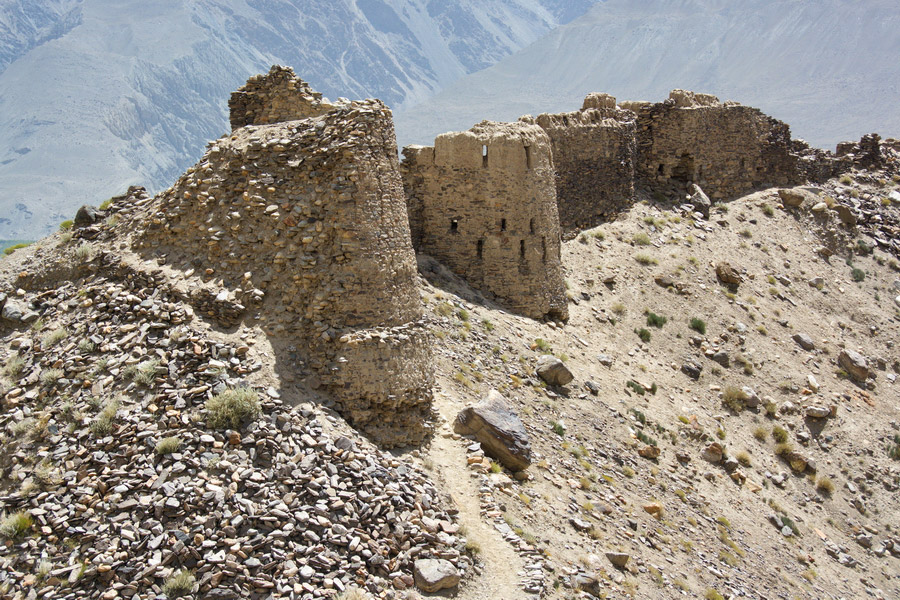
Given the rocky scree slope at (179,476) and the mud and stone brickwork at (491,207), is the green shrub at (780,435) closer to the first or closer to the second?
the mud and stone brickwork at (491,207)

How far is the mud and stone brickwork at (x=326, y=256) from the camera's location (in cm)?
1456

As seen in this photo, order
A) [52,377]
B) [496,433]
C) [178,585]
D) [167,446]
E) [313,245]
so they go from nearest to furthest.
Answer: [178,585], [167,446], [52,377], [313,245], [496,433]

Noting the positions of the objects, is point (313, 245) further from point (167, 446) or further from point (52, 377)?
point (52, 377)

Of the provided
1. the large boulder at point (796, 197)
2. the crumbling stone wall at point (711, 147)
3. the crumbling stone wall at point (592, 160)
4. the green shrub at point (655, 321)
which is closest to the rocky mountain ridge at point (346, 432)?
the green shrub at point (655, 321)

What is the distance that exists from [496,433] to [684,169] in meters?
21.3

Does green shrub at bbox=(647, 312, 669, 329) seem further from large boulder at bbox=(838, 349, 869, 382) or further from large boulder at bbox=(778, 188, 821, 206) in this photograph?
large boulder at bbox=(778, 188, 821, 206)

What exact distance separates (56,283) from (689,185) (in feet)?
79.9

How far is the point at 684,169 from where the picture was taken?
1355 inches

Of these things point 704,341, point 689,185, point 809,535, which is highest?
point 689,185

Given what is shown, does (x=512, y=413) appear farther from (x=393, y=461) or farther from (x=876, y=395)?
(x=876, y=395)

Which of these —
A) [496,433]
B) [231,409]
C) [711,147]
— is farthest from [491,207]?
[711,147]

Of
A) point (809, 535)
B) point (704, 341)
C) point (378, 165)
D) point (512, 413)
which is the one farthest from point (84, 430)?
point (704, 341)

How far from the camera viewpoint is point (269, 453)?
42.2 feet

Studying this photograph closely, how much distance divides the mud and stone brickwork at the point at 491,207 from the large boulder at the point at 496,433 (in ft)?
22.1
